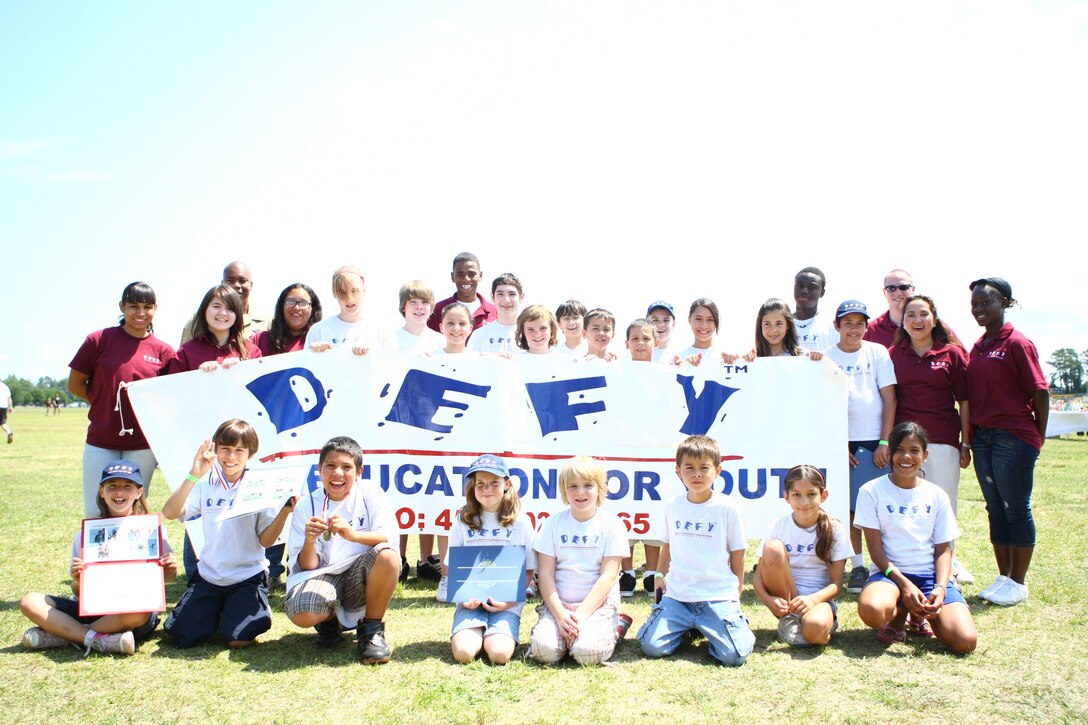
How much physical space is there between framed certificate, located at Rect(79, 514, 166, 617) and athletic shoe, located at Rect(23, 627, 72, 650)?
28cm

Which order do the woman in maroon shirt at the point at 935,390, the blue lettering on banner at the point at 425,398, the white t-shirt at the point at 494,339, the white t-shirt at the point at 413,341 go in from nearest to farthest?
the woman in maroon shirt at the point at 935,390, the blue lettering on banner at the point at 425,398, the white t-shirt at the point at 413,341, the white t-shirt at the point at 494,339

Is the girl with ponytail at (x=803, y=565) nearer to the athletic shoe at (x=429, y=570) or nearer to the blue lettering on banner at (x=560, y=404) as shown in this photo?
the blue lettering on banner at (x=560, y=404)

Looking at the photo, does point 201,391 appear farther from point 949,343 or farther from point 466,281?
point 949,343

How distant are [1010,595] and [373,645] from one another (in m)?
4.76

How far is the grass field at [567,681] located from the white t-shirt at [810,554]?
393 millimetres

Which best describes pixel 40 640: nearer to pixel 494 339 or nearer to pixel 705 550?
pixel 705 550

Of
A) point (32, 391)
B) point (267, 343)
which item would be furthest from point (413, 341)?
point (32, 391)

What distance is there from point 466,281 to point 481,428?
222 centimetres

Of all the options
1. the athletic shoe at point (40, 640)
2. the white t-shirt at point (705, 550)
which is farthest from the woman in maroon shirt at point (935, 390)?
the athletic shoe at point (40, 640)

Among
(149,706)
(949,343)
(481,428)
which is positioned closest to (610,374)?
(481,428)

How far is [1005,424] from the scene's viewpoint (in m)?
5.98

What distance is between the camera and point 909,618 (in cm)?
521

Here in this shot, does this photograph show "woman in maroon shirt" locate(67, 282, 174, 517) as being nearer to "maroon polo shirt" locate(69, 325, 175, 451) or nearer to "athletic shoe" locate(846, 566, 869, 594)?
"maroon polo shirt" locate(69, 325, 175, 451)

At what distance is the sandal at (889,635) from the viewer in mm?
4871
